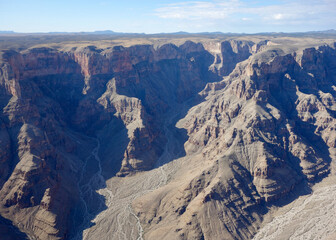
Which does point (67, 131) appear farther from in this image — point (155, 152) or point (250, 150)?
point (250, 150)

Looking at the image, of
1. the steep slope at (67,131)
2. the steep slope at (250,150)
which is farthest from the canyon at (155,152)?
the steep slope at (67,131)

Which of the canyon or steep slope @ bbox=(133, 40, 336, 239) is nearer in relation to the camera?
steep slope @ bbox=(133, 40, 336, 239)

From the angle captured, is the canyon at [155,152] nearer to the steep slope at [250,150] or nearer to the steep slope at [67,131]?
the steep slope at [250,150]

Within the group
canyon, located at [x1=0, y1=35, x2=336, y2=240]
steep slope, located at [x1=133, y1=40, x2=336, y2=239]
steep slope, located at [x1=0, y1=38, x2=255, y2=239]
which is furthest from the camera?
steep slope, located at [x1=0, y1=38, x2=255, y2=239]

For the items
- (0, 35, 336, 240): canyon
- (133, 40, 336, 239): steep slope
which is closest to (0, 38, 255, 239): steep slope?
(0, 35, 336, 240): canyon

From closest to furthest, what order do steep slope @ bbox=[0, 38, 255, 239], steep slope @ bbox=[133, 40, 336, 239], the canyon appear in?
steep slope @ bbox=[133, 40, 336, 239], the canyon, steep slope @ bbox=[0, 38, 255, 239]

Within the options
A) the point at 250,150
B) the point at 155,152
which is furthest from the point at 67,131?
the point at 250,150

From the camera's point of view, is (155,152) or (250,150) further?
(155,152)

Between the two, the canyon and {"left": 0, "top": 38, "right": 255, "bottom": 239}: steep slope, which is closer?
the canyon

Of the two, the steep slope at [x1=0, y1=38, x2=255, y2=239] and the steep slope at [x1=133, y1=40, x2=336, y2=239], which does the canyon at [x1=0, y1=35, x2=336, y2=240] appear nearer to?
the steep slope at [x1=133, y1=40, x2=336, y2=239]
